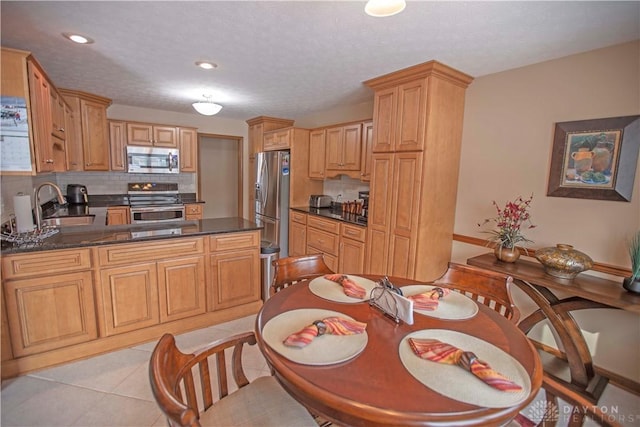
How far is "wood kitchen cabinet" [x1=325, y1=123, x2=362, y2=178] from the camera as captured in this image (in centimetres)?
366

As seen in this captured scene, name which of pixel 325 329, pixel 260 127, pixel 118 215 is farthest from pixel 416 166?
pixel 118 215

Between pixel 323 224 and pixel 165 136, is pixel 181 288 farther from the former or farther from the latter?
pixel 165 136

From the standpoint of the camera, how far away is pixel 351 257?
3465 mm

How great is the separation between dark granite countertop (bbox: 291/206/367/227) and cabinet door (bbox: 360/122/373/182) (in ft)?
1.59

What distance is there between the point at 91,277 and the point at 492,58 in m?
3.45

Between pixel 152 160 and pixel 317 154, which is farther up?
pixel 317 154

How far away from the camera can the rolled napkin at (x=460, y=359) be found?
88cm

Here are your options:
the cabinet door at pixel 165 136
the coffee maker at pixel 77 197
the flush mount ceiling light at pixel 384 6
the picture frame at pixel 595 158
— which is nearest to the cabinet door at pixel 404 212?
the picture frame at pixel 595 158

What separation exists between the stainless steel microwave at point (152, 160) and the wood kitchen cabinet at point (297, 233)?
2095 millimetres

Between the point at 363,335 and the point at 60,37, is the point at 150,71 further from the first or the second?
the point at 363,335

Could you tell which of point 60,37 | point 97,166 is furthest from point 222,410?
point 97,166

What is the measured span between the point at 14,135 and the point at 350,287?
2378 mm

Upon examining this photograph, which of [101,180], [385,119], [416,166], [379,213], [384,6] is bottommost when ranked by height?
[379,213]

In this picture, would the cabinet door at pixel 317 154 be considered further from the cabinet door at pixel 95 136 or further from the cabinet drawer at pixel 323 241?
the cabinet door at pixel 95 136
